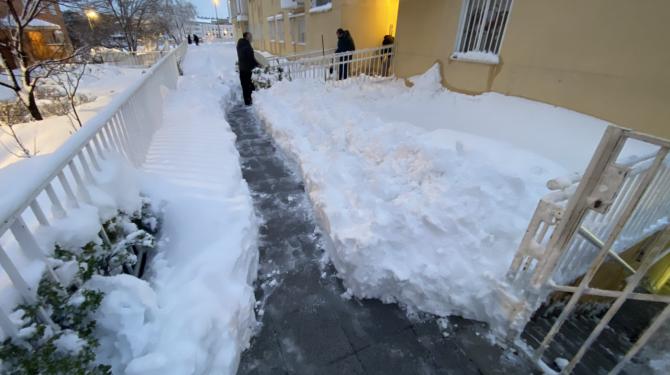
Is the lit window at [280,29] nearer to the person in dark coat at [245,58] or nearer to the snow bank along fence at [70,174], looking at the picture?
the person in dark coat at [245,58]

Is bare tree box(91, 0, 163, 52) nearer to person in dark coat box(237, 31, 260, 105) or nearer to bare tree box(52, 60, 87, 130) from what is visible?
bare tree box(52, 60, 87, 130)

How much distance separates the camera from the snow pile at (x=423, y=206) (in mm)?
2363

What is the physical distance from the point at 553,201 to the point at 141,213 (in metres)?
3.08

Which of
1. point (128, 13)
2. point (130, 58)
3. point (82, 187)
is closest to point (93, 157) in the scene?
point (82, 187)

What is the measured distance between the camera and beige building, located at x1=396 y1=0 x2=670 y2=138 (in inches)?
142

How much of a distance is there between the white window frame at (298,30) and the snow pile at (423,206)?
12.0m

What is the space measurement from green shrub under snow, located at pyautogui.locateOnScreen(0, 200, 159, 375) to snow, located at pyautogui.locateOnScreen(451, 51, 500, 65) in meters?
6.40

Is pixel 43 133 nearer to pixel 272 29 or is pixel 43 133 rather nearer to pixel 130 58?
pixel 130 58

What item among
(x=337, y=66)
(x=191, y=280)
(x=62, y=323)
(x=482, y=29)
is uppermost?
(x=482, y=29)

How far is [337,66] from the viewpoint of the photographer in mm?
8609

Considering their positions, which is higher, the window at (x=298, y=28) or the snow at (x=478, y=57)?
the window at (x=298, y=28)

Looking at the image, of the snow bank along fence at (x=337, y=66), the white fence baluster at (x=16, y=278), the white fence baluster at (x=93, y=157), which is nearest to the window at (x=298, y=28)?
the snow bank along fence at (x=337, y=66)

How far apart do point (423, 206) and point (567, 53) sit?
3848 millimetres

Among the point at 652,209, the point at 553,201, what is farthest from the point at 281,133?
the point at 652,209
